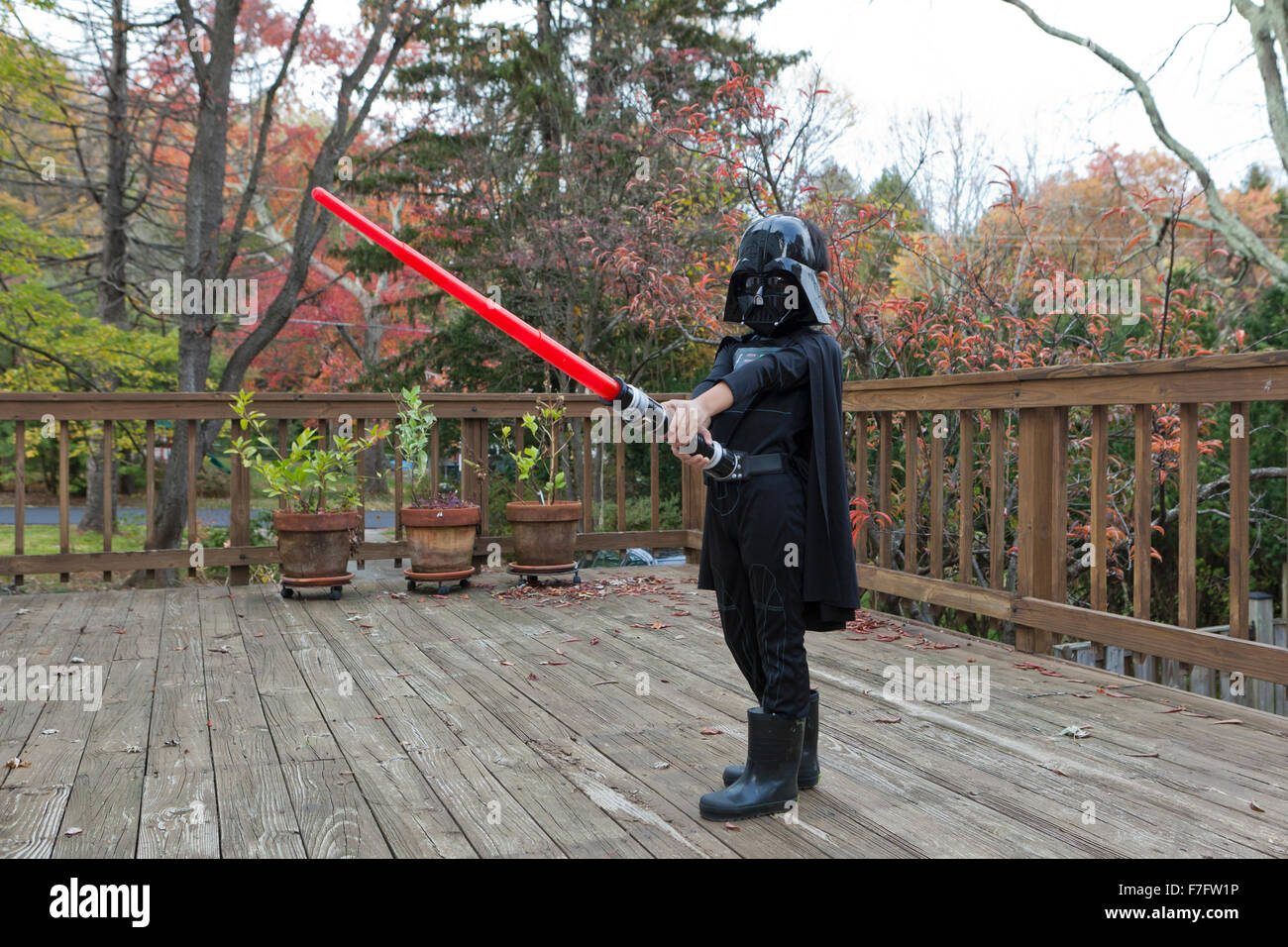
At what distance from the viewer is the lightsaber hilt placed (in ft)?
5.67

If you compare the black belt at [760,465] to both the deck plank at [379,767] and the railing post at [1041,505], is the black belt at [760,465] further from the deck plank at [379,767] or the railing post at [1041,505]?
the railing post at [1041,505]

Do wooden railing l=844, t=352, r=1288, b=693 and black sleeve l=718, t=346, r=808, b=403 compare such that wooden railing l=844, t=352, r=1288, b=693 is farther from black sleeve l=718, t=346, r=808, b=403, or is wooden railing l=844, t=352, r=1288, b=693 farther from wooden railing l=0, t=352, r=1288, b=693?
black sleeve l=718, t=346, r=808, b=403

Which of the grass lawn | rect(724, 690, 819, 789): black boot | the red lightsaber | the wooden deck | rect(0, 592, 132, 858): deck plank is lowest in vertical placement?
the grass lawn

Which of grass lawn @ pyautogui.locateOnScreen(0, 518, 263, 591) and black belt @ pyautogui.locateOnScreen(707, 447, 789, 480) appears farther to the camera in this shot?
grass lawn @ pyautogui.locateOnScreen(0, 518, 263, 591)

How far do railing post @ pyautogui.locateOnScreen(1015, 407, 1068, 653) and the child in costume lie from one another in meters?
1.80

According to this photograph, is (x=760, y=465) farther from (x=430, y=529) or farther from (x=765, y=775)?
(x=430, y=529)

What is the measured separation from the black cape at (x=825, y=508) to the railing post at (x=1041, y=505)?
5.92 ft

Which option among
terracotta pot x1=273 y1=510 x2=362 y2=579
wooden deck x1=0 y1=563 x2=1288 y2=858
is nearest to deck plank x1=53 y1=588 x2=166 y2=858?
wooden deck x1=0 y1=563 x2=1288 y2=858

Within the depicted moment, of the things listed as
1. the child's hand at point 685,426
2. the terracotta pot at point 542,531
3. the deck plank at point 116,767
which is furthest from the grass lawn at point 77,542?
the child's hand at point 685,426

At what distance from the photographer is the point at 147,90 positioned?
9.27 metres

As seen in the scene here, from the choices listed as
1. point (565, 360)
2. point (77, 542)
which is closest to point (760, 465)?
point (565, 360)

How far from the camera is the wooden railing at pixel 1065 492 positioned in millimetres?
2977
